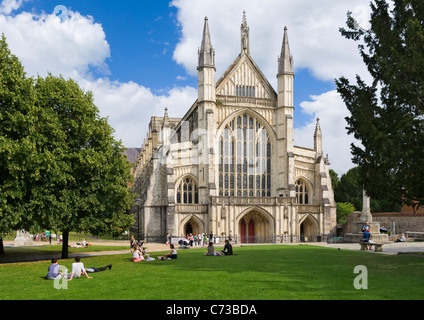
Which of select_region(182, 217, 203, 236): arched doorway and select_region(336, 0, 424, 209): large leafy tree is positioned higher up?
select_region(336, 0, 424, 209): large leafy tree

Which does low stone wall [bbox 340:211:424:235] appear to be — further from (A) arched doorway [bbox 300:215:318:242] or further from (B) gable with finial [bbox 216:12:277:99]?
(B) gable with finial [bbox 216:12:277:99]

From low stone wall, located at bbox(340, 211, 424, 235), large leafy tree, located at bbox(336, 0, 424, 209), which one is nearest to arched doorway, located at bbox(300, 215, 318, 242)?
low stone wall, located at bbox(340, 211, 424, 235)

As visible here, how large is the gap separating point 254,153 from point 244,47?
12.6m

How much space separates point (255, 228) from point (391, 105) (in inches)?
1246

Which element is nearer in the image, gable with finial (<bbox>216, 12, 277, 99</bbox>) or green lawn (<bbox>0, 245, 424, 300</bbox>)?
green lawn (<bbox>0, 245, 424, 300</bbox>)

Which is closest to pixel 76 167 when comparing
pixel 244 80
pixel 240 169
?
pixel 240 169

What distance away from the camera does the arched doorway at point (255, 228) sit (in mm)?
47250

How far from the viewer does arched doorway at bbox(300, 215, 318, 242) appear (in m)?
49.1

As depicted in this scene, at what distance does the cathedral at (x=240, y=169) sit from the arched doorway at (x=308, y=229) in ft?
0.38

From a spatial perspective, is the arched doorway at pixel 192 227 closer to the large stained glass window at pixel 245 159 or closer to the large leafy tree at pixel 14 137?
the large stained glass window at pixel 245 159

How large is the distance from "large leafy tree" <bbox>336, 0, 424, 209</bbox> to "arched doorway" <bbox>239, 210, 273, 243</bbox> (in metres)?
27.9

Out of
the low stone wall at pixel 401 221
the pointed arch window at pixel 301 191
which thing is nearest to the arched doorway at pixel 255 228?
the pointed arch window at pixel 301 191
